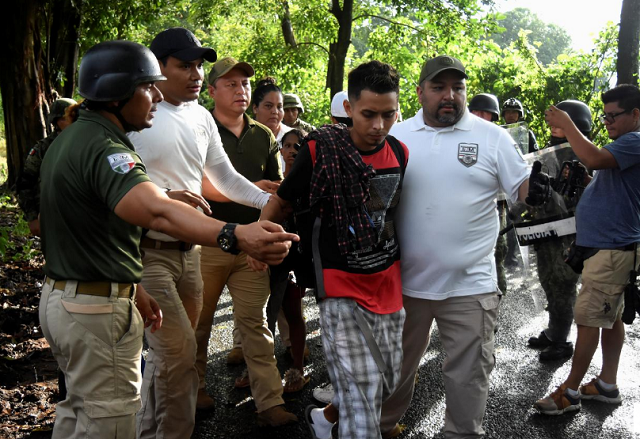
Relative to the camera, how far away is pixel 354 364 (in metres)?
3.28

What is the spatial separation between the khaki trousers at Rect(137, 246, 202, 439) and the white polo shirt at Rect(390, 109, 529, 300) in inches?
52.1

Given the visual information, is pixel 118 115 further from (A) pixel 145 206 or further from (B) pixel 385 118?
(B) pixel 385 118

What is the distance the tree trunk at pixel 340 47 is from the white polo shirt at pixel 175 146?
1117cm

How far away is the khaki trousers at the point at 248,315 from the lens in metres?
4.59

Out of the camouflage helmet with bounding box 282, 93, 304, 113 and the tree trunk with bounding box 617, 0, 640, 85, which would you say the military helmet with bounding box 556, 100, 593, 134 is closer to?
the camouflage helmet with bounding box 282, 93, 304, 113

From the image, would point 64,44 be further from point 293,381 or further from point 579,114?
point 579,114

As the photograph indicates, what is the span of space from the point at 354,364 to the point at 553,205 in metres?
2.09

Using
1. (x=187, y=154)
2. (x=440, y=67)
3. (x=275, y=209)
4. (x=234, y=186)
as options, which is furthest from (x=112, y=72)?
(x=440, y=67)

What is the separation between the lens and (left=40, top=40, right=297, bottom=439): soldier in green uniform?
251cm

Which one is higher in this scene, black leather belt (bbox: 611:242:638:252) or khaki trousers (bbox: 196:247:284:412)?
black leather belt (bbox: 611:242:638:252)

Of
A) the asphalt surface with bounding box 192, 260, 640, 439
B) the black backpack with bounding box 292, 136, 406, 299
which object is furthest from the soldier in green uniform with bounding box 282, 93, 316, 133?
the black backpack with bounding box 292, 136, 406, 299

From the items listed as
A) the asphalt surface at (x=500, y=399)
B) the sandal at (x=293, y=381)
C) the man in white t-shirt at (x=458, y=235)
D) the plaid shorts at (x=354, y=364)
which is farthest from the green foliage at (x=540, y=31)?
the plaid shorts at (x=354, y=364)

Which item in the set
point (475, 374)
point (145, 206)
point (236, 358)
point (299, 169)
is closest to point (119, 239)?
point (145, 206)

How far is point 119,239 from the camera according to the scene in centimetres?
280
